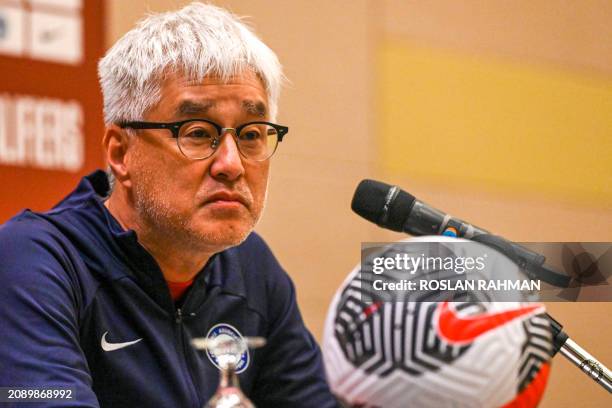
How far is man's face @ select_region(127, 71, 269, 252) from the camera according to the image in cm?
189

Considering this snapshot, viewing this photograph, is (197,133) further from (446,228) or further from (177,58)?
(446,228)

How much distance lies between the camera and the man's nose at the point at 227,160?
6.15 feet

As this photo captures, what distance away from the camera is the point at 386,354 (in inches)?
42.1

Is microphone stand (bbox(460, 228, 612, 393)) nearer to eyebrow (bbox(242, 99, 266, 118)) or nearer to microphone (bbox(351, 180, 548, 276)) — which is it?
microphone (bbox(351, 180, 548, 276))

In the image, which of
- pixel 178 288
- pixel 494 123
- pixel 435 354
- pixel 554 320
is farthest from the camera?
pixel 494 123

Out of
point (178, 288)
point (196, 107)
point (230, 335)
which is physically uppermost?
point (196, 107)

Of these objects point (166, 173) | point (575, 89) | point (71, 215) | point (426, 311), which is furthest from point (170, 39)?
point (575, 89)

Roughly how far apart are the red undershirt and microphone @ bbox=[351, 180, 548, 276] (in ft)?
1.96

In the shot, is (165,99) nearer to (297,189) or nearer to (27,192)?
(27,192)

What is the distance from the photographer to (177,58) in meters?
1.93

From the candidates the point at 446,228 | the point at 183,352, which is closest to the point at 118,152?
the point at 183,352

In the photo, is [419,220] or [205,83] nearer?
[419,220]

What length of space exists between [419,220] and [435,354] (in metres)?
0.44

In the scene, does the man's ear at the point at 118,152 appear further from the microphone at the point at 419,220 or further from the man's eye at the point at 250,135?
the microphone at the point at 419,220
